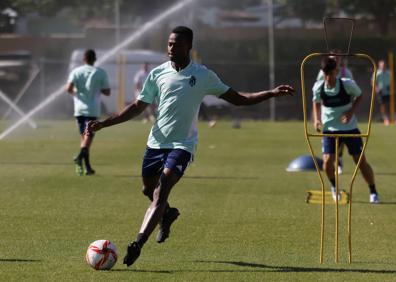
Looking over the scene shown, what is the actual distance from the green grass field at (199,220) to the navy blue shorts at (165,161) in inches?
33.7

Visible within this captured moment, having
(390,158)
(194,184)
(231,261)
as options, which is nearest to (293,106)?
(390,158)

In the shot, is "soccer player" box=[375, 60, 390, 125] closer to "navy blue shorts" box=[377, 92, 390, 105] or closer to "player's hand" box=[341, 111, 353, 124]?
"navy blue shorts" box=[377, 92, 390, 105]

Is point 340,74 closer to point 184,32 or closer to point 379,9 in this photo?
point 184,32

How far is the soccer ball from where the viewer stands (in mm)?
9078

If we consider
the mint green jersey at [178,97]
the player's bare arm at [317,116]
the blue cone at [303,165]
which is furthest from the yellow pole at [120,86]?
the mint green jersey at [178,97]

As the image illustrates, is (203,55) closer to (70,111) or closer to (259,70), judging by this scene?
(259,70)

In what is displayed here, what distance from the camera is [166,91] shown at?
9.45m

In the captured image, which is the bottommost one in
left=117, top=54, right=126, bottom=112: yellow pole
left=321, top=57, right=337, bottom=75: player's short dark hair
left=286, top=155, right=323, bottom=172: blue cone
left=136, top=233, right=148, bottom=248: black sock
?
left=117, top=54, right=126, bottom=112: yellow pole

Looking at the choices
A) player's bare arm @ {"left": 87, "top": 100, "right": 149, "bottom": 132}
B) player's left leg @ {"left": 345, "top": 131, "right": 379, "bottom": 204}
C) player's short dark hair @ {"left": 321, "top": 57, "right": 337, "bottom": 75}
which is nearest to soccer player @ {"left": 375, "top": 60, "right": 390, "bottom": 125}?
player's left leg @ {"left": 345, "top": 131, "right": 379, "bottom": 204}

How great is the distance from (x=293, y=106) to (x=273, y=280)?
33470 mm

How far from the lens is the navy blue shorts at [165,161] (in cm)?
936

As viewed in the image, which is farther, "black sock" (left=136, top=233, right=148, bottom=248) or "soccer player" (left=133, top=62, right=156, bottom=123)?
"soccer player" (left=133, top=62, right=156, bottom=123)

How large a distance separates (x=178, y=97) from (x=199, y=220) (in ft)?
11.9

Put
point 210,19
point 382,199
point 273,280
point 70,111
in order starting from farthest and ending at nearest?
point 210,19
point 70,111
point 382,199
point 273,280
